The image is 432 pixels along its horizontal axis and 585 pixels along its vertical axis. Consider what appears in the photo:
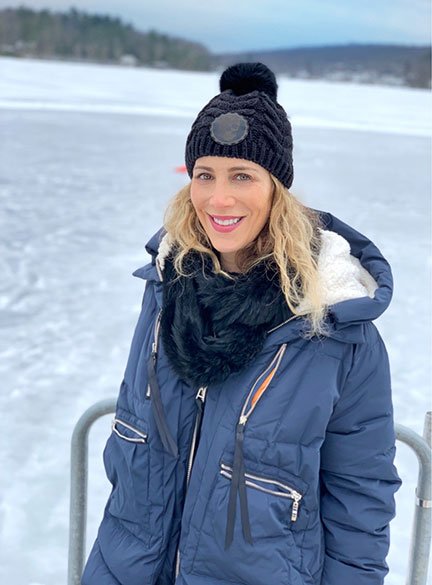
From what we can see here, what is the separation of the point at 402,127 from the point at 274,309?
16652mm

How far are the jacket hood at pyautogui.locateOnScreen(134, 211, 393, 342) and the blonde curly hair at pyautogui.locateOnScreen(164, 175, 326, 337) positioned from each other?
2 cm

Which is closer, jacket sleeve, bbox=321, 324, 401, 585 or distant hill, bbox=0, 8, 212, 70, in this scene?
jacket sleeve, bbox=321, 324, 401, 585

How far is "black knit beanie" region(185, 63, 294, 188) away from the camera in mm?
1341

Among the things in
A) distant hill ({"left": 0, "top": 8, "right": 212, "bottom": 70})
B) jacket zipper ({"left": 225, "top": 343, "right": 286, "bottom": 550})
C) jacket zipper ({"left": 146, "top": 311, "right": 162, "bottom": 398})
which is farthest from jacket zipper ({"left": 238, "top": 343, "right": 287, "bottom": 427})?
distant hill ({"left": 0, "top": 8, "right": 212, "bottom": 70})

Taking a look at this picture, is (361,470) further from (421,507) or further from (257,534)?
(421,507)

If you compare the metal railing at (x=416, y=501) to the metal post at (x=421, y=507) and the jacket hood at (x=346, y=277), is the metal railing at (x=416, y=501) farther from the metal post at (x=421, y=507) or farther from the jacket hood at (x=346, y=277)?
the jacket hood at (x=346, y=277)

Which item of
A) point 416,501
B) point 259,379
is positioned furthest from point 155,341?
point 416,501

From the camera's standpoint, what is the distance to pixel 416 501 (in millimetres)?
1619

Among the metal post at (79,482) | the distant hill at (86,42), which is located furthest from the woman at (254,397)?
the distant hill at (86,42)

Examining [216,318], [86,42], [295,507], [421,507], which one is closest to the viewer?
[295,507]

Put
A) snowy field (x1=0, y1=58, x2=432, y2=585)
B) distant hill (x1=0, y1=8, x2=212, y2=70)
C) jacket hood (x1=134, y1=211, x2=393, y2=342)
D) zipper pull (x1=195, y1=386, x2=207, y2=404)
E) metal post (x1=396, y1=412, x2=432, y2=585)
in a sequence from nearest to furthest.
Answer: jacket hood (x1=134, y1=211, x2=393, y2=342)
zipper pull (x1=195, y1=386, x2=207, y2=404)
metal post (x1=396, y1=412, x2=432, y2=585)
snowy field (x1=0, y1=58, x2=432, y2=585)
distant hill (x1=0, y1=8, x2=212, y2=70)

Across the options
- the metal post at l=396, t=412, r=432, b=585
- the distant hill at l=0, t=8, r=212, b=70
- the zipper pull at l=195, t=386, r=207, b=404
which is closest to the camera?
the zipper pull at l=195, t=386, r=207, b=404

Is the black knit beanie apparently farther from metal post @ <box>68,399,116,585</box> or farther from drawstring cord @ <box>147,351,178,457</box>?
metal post @ <box>68,399,116,585</box>

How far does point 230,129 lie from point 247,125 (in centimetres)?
3
